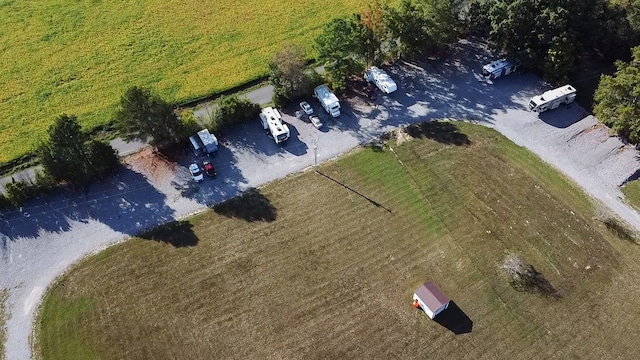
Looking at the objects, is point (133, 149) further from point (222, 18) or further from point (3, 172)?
point (222, 18)

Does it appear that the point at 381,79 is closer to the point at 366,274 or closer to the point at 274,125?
the point at 274,125

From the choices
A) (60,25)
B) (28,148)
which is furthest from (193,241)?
(60,25)

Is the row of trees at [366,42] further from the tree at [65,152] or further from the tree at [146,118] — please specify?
the tree at [65,152]

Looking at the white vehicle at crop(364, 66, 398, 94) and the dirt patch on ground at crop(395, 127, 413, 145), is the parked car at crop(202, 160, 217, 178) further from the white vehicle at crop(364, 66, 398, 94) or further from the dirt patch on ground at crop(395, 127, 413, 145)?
the white vehicle at crop(364, 66, 398, 94)

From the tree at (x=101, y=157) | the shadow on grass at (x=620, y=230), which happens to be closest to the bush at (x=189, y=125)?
the tree at (x=101, y=157)

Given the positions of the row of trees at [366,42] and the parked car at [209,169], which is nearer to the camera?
the parked car at [209,169]

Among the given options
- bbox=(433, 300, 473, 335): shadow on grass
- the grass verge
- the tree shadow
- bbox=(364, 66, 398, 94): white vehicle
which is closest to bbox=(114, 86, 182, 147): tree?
the tree shadow
